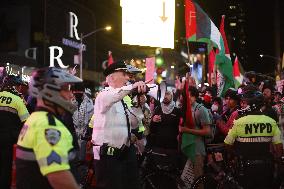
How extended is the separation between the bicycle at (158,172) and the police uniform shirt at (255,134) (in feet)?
8.19

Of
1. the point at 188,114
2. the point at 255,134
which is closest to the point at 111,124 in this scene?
the point at 255,134

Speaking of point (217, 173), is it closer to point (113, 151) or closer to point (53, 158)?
point (113, 151)

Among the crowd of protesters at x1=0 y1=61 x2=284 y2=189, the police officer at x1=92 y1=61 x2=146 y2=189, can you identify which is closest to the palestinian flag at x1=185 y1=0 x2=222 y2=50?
the crowd of protesters at x1=0 y1=61 x2=284 y2=189

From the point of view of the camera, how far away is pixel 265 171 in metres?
7.10

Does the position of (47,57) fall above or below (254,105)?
above

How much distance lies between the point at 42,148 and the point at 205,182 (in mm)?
5716

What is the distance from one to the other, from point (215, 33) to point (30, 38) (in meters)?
32.4

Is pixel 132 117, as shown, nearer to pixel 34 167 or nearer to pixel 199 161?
pixel 199 161

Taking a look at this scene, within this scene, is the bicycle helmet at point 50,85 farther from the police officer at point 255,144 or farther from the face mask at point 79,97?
the face mask at point 79,97

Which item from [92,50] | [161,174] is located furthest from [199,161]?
[92,50]

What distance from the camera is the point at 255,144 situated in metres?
7.11

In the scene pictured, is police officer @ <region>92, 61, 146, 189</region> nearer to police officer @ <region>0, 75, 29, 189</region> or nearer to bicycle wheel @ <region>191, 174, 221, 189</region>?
police officer @ <region>0, 75, 29, 189</region>

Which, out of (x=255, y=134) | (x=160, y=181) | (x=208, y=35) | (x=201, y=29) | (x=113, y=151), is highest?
(x=201, y=29)

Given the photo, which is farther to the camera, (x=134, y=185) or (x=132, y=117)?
(x=132, y=117)
